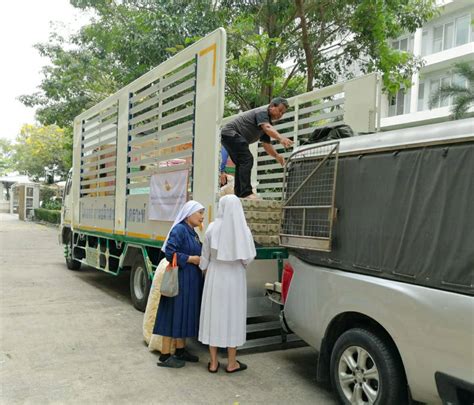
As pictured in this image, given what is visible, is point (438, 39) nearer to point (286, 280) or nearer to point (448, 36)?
point (448, 36)

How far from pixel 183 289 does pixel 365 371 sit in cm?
190

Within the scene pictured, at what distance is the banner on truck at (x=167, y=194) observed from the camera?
541 cm

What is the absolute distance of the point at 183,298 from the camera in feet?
14.8

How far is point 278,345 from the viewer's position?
5.10 meters

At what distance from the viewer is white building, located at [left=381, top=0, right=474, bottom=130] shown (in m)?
22.5

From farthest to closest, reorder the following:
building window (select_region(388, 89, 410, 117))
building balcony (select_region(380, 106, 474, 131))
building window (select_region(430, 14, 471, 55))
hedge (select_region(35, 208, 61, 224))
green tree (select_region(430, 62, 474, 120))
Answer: hedge (select_region(35, 208, 61, 224))
building window (select_region(388, 89, 410, 117))
building window (select_region(430, 14, 471, 55))
building balcony (select_region(380, 106, 474, 131))
green tree (select_region(430, 62, 474, 120))

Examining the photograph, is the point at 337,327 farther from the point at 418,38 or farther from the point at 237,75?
the point at 418,38

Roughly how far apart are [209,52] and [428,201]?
303 centimetres

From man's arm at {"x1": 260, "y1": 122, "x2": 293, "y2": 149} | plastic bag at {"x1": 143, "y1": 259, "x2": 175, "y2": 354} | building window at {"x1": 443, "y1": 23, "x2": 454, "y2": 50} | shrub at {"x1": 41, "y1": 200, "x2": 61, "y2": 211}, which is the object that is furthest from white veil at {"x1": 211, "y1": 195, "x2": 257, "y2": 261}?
shrub at {"x1": 41, "y1": 200, "x2": 61, "y2": 211}

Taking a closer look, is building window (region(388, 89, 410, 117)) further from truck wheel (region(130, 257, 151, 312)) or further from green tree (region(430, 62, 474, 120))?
truck wheel (region(130, 257, 151, 312))

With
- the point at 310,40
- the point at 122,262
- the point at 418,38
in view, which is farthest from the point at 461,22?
the point at 122,262

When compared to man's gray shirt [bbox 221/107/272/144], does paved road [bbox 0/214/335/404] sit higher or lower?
lower

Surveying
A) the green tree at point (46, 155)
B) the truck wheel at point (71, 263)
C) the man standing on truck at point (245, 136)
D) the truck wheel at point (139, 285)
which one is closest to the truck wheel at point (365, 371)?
the man standing on truck at point (245, 136)

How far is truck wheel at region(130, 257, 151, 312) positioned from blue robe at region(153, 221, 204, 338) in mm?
2105
